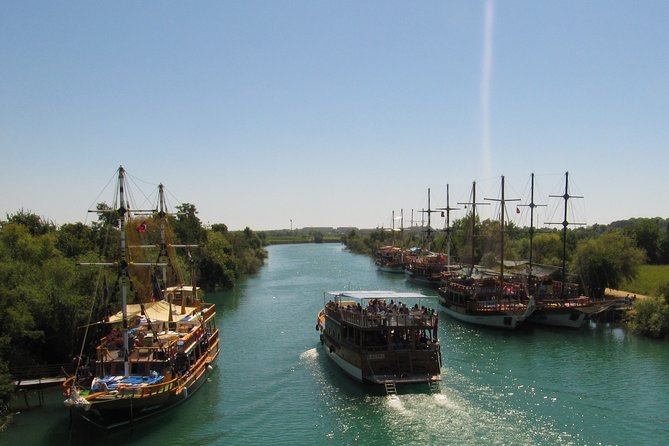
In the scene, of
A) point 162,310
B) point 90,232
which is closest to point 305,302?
point 90,232

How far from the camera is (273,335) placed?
48469 millimetres

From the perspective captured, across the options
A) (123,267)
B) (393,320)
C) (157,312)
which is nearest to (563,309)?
(393,320)

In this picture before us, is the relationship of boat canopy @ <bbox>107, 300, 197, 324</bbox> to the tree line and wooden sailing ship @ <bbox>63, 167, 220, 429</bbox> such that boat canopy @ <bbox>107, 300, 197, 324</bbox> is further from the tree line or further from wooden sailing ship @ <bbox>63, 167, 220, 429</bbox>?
the tree line

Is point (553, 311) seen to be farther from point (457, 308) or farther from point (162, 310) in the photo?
point (162, 310)

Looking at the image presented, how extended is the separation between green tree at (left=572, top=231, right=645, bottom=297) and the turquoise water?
14691 millimetres

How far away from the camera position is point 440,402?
3011 cm

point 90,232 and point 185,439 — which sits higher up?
point 90,232

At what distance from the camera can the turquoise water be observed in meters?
26.2

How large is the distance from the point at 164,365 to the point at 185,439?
443 cm

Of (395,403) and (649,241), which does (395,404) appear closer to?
(395,403)

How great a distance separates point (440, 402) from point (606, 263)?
3915cm

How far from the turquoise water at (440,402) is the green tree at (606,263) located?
14.7m

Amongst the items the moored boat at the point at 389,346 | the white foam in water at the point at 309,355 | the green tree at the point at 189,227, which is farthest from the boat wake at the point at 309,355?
the green tree at the point at 189,227

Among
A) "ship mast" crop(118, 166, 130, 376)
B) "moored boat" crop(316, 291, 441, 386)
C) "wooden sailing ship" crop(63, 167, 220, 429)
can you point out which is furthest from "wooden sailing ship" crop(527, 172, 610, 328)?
"ship mast" crop(118, 166, 130, 376)
